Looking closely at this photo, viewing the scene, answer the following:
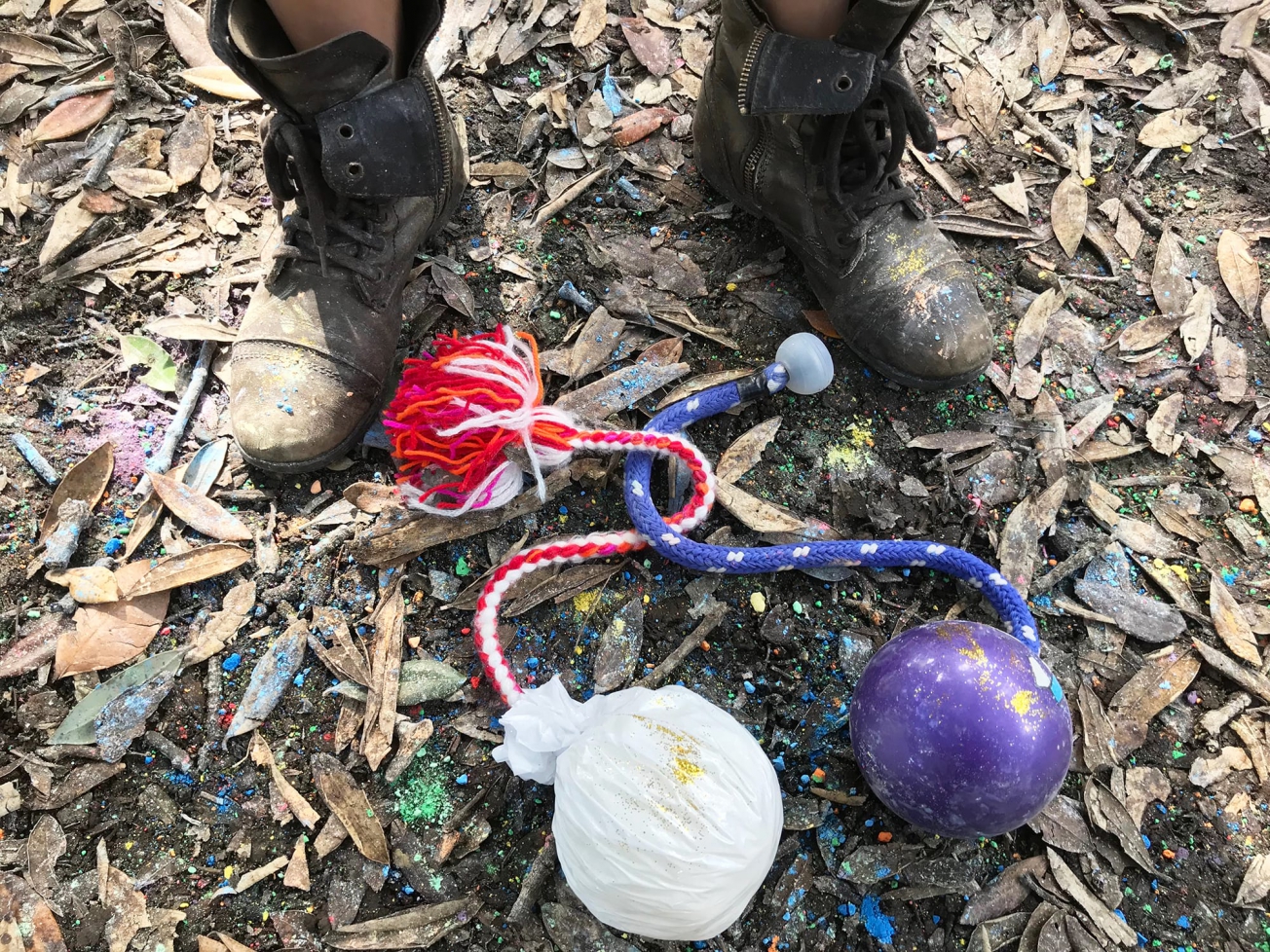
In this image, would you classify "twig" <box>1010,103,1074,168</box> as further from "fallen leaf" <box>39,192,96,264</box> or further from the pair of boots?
"fallen leaf" <box>39,192,96,264</box>

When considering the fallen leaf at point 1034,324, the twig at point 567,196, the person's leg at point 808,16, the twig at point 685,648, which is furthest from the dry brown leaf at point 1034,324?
the twig at point 567,196

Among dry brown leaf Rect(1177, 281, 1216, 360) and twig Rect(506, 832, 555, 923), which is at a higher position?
dry brown leaf Rect(1177, 281, 1216, 360)

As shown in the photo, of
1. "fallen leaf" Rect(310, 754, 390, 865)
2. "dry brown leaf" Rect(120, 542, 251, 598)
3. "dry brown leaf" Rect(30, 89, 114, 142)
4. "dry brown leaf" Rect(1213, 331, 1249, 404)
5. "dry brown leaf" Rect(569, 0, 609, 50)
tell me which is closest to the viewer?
"fallen leaf" Rect(310, 754, 390, 865)

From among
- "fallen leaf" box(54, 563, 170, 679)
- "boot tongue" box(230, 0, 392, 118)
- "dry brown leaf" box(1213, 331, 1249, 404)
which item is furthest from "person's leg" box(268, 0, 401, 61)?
"dry brown leaf" box(1213, 331, 1249, 404)

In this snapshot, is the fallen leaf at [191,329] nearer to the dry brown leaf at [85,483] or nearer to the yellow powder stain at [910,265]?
the dry brown leaf at [85,483]

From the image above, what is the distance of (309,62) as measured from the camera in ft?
5.52

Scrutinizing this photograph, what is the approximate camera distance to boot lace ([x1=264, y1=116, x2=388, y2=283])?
192 cm

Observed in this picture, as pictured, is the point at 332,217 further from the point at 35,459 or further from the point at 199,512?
the point at 35,459

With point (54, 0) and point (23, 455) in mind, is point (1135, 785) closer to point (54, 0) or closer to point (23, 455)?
point (23, 455)

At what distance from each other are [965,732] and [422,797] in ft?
3.88

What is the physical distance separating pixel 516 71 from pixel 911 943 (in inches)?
113

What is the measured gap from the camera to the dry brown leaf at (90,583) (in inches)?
77.7

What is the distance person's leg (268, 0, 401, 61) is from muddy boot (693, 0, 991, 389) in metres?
0.85

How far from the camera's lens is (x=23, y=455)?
84.6 inches
